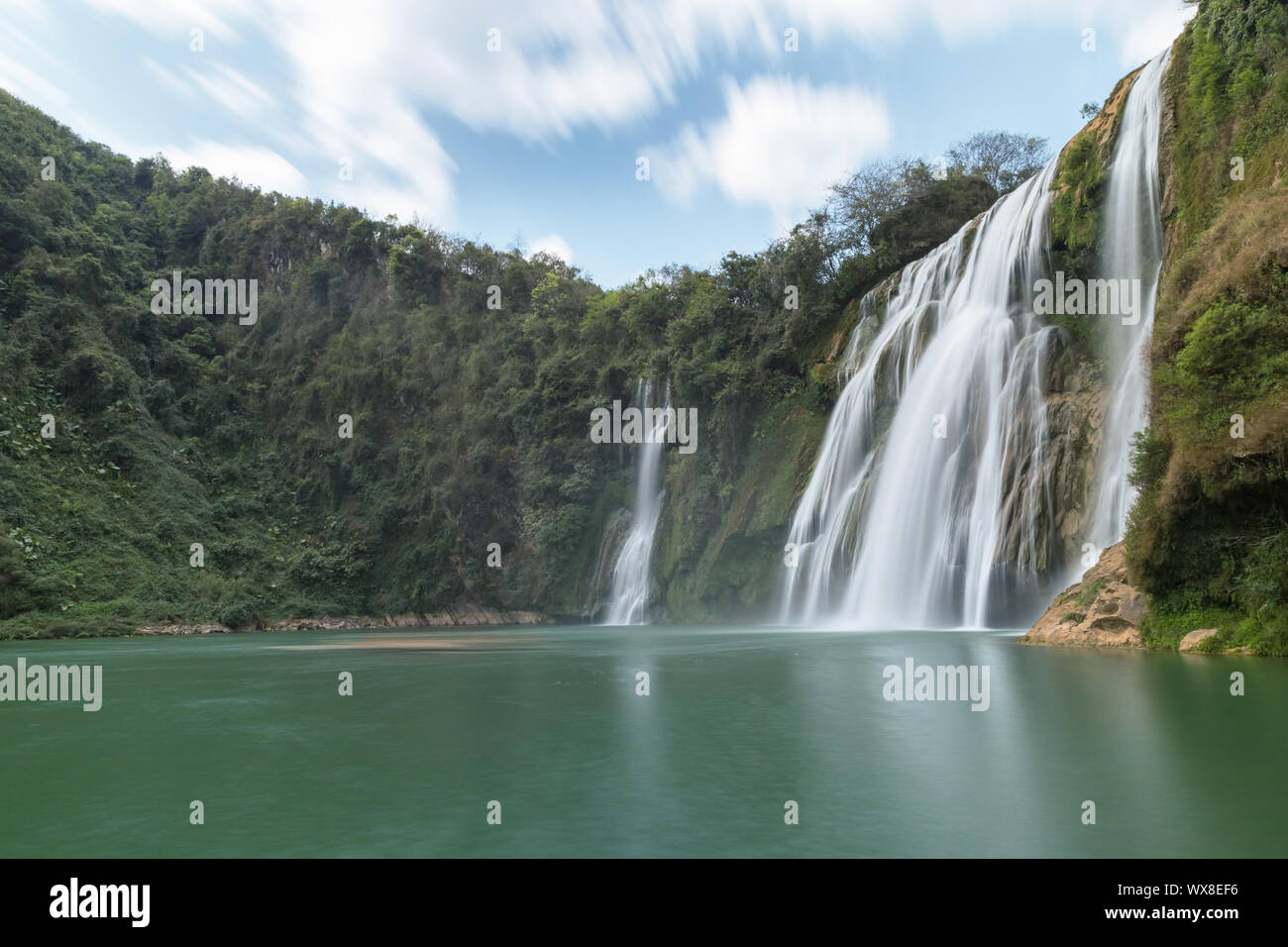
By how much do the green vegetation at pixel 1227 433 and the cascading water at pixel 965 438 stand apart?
473cm

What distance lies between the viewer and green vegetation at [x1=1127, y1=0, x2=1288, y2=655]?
39.3 ft

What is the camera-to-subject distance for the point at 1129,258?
22141 mm

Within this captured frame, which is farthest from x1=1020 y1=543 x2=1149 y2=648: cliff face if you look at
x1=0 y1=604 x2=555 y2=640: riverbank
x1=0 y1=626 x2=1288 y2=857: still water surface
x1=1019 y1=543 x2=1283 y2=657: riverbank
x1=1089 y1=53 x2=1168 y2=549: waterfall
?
x1=0 y1=604 x2=555 y2=640: riverbank

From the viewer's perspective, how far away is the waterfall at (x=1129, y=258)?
19.3 m

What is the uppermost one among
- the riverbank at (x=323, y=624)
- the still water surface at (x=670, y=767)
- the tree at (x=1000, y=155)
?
the tree at (x=1000, y=155)

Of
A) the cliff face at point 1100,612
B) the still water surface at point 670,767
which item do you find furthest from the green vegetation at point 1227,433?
the still water surface at point 670,767

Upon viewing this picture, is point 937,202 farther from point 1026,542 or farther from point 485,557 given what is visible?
point 485,557

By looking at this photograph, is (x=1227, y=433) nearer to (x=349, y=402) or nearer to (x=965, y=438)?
(x=965, y=438)

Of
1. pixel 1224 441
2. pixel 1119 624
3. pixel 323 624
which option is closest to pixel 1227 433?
pixel 1224 441

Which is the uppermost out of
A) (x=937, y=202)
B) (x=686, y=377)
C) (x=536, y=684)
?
(x=937, y=202)

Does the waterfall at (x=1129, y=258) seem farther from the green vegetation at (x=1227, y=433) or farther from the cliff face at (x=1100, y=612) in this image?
the green vegetation at (x=1227, y=433)

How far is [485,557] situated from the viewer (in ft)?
154
